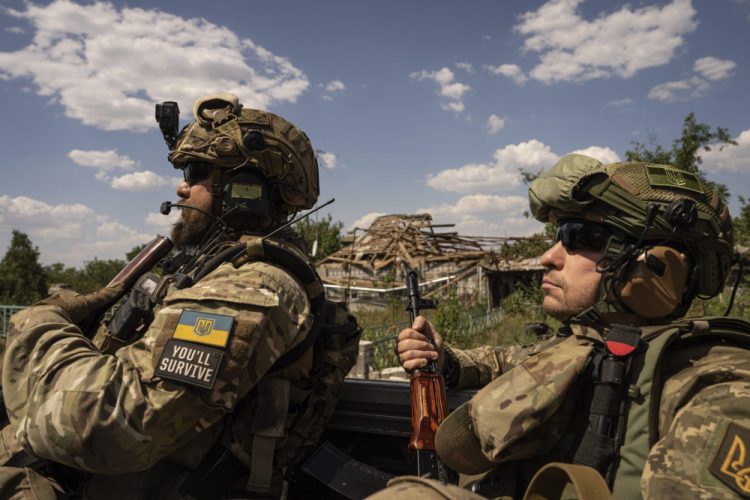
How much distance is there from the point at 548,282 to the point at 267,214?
154 cm

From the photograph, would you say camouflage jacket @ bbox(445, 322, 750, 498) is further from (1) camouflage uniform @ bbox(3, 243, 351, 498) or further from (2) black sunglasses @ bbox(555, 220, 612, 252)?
(1) camouflage uniform @ bbox(3, 243, 351, 498)

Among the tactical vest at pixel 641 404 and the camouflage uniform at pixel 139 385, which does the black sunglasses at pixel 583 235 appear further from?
the camouflage uniform at pixel 139 385

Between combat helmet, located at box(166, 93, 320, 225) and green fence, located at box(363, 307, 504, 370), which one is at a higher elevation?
combat helmet, located at box(166, 93, 320, 225)

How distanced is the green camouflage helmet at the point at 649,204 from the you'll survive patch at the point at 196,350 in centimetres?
138

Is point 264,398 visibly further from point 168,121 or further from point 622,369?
point 168,121

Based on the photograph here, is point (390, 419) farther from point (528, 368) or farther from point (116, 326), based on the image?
point (116, 326)

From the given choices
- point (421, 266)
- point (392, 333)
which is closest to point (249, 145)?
point (392, 333)

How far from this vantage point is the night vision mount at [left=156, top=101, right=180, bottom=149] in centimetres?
298

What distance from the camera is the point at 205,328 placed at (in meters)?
1.93

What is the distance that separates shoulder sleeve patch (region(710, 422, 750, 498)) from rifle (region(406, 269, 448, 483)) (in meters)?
1.13

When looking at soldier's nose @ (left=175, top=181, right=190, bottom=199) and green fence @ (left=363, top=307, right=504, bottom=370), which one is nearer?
soldier's nose @ (left=175, top=181, right=190, bottom=199)

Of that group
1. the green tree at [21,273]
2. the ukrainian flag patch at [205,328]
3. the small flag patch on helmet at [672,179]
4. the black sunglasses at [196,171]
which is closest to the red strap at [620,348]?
the small flag patch on helmet at [672,179]

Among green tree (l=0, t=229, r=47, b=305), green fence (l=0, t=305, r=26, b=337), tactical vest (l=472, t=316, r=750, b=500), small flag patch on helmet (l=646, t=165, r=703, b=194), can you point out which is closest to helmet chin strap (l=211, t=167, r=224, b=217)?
tactical vest (l=472, t=316, r=750, b=500)

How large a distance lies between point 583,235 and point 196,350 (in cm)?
152
